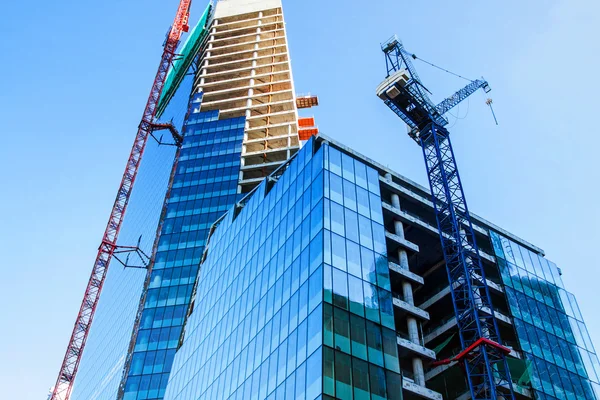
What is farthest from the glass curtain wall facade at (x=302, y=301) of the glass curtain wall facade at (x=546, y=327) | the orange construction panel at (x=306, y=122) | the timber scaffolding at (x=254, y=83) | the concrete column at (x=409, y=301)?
the orange construction panel at (x=306, y=122)

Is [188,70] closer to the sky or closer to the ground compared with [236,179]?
closer to the sky

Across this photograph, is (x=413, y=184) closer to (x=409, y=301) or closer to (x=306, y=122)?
Answer: (x=409, y=301)

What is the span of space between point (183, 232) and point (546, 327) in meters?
66.4

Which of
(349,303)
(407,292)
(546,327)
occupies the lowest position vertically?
(349,303)

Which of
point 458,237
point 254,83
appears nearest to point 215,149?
point 254,83

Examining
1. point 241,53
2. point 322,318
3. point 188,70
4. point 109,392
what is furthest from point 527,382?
point 188,70

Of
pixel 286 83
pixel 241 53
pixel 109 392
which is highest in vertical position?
pixel 241 53

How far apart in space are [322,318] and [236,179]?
7474 centimetres

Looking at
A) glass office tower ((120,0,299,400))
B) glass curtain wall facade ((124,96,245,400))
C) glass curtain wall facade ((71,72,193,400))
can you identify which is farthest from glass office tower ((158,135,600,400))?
glass curtain wall facade ((71,72,193,400))

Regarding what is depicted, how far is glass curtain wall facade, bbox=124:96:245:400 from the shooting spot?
324ft

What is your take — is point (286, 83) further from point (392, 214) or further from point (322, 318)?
point (322, 318)

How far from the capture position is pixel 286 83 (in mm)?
148250

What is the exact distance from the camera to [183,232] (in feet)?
382

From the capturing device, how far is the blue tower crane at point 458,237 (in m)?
57.4
